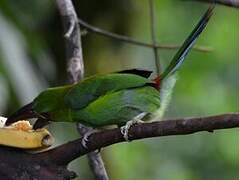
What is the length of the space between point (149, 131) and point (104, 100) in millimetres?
416

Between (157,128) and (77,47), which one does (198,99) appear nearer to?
(77,47)

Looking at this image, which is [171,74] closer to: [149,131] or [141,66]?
[149,131]

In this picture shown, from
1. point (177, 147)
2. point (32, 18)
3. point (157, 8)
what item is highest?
point (32, 18)

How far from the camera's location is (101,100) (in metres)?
1.81

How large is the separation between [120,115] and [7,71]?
2.30 feet

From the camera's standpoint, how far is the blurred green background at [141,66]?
2.45 metres

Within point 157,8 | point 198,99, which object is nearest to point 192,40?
point 157,8

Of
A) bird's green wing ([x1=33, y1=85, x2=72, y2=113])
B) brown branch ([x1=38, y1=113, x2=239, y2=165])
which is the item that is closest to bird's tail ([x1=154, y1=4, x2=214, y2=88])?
bird's green wing ([x1=33, y1=85, x2=72, y2=113])

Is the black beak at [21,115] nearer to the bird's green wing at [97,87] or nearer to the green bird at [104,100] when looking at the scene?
the green bird at [104,100]

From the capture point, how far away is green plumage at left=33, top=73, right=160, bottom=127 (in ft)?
5.90

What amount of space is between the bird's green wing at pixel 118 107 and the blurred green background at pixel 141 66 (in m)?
0.59

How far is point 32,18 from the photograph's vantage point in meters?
2.81

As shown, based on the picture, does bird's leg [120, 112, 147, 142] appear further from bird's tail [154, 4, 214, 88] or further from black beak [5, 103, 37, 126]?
black beak [5, 103, 37, 126]

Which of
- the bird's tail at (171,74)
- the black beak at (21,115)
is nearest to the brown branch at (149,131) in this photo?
the black beak at (21,115)
